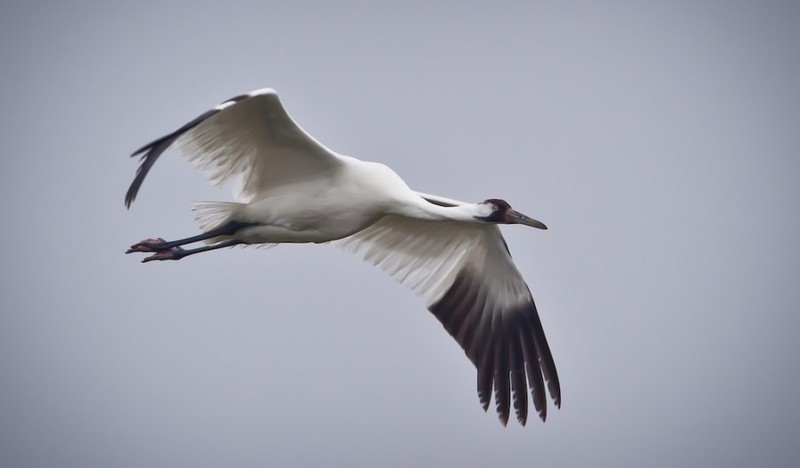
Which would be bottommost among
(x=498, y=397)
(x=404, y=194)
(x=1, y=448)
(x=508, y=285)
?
(x=1, y=448)

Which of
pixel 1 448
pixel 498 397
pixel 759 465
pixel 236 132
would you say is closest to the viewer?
pixel 236 132

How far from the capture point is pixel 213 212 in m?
12.7

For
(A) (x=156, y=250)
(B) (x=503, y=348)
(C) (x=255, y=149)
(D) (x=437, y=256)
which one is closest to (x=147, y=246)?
(A) (x=156, y=250)

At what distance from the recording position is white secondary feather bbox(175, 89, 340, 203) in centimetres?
1175

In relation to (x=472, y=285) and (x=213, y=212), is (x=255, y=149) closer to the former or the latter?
(x=213, y=212)

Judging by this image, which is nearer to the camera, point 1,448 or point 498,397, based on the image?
point 498,397

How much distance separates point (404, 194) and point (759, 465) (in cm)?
3647

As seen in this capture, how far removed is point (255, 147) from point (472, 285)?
2.90 metres

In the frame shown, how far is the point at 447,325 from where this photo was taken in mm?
13562

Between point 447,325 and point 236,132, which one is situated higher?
point 236,132

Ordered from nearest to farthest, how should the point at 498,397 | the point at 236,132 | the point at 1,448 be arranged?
the point at 236,132, the point at 498,397, the point at 1,448

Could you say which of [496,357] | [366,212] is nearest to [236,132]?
[366,212]

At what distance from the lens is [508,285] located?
13672 millimetres

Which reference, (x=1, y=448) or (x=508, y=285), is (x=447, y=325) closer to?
(x=508, y=285)
